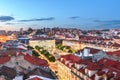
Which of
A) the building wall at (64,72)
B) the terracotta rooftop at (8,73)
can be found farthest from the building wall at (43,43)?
the terracotta rooftop at (8,73)

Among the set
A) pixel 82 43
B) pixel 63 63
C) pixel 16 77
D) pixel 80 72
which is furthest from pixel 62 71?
pixel 82 43

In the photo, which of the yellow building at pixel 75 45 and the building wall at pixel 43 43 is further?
the building wall at pixel 43 43

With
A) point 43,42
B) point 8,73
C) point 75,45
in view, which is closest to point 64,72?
point 8,73

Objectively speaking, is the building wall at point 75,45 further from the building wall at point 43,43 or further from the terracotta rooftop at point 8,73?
the terracotta rooftop at point 8,73

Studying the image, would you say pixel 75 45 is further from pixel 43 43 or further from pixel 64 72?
pixel 64 72

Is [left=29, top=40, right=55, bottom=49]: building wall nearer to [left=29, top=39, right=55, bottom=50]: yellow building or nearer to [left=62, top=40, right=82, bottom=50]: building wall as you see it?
[left=29, top=39, right=55, bottom=50]: yellow building

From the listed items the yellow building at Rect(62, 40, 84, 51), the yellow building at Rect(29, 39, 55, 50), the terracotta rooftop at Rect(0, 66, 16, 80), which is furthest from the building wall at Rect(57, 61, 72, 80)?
the yellow building at Rect(29, 39, 55, 50)

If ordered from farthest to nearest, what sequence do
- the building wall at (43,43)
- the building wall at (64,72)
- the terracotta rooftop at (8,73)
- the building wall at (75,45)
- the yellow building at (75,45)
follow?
the building wall at (43,43), the building wall at (75,45), the yellow building at (75,45), the building wall at (64,72), the terracotta rooftop at (8,73)

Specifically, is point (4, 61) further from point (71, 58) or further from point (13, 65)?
point (71, 58)

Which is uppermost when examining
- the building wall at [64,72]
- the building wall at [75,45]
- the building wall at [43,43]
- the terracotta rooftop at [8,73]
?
the terracotta rooftop at [8,73]

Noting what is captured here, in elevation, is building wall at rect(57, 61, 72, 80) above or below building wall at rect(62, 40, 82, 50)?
above

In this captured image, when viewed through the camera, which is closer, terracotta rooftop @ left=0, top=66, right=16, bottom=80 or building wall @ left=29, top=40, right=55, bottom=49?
terracotta rooftop @ left=0, top=66, right=16, bottom=80
